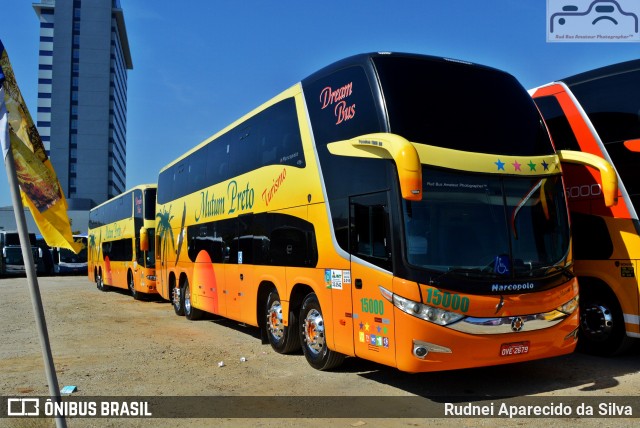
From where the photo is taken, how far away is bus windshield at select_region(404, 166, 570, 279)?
6496 millimetres

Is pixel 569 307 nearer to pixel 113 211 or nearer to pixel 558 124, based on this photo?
pixel 558 124

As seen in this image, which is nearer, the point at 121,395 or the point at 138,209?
the point at 121,395

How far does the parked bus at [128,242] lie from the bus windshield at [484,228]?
14.9m

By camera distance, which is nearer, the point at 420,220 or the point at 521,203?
the point at 420,220

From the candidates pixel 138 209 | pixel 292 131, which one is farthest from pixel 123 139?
pixel 292 131

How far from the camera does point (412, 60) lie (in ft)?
24.3

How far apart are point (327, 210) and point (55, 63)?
4683 inches

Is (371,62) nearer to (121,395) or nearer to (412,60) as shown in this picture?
(412,60)

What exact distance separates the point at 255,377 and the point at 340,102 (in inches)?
151

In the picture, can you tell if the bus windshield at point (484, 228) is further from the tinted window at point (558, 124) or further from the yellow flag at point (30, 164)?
the yellow flag at point (30, 164)

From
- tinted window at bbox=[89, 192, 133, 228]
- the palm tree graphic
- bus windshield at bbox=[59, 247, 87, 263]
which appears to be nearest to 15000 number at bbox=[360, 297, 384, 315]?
the palm tree graphic

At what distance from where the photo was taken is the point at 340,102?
307 inches

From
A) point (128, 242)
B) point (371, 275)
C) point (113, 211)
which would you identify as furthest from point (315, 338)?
point (113, 211)

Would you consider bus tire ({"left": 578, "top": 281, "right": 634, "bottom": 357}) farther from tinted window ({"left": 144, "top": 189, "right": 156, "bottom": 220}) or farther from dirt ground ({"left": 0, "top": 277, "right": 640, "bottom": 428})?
tinted window ({"left": 144, "top": 189, "right": 156, "bottom": 220})
